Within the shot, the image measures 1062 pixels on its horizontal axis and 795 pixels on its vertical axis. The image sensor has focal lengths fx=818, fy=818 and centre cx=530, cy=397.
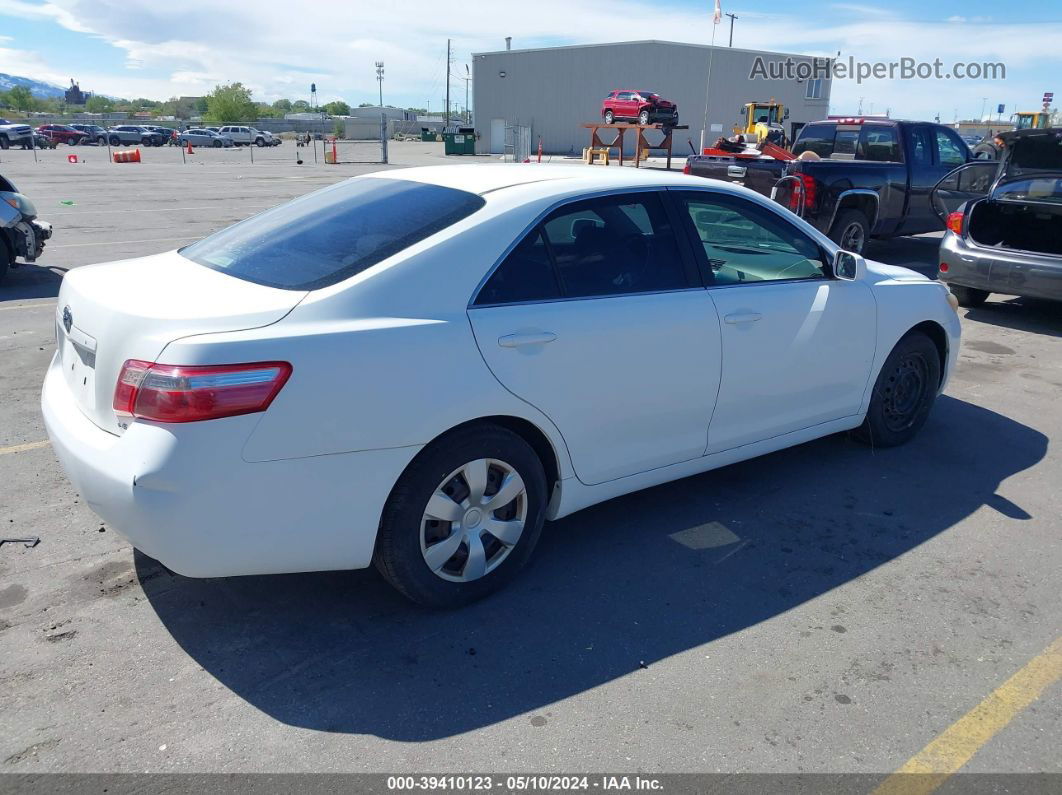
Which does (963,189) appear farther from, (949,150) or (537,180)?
(537,180)

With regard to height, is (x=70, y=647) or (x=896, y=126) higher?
(x=896, y=126)

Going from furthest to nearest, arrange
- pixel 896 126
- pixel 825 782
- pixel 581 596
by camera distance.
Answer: pixel 896 126 → pixel 581 596 → pixel 825 782

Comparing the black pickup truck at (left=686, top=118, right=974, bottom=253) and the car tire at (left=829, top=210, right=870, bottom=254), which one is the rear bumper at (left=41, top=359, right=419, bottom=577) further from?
the car tire at (left=829, top=210, right=870, bottom=254)

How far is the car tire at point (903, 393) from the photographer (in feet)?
16.2

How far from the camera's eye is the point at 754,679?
298 centimetres

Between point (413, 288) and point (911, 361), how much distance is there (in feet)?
11.4

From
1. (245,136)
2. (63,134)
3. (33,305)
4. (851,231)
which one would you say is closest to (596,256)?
(33,305)

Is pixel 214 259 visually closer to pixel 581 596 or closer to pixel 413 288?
pixel 413 288

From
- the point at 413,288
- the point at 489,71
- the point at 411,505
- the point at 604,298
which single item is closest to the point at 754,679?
the point at 411,505

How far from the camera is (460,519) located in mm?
3229

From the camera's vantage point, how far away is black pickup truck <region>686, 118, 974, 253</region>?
410 inches

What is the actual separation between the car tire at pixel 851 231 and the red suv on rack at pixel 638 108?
22.6m

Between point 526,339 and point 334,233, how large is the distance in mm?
956

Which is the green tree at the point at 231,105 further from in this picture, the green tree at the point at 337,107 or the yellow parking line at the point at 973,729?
the yellow parking line at the point at 973,729
